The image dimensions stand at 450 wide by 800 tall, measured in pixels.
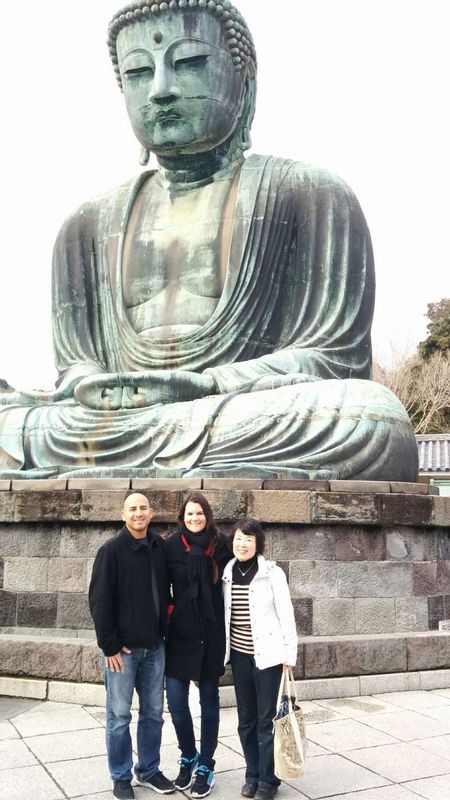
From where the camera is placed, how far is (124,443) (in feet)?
21.5

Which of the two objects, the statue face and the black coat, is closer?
the black coat

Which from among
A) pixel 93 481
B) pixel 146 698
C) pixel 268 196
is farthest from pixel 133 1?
pixel 146 698

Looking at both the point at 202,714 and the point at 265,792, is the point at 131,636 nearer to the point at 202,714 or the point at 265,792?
the point at 202,714

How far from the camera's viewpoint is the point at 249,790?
10.7 ft

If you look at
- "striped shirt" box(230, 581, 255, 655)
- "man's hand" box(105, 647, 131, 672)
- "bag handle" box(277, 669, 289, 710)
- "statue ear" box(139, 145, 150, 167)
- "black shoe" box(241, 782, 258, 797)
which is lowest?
"black shoe" box(241, 782, 258, 797)

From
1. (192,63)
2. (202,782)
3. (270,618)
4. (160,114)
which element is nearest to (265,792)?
(202,782)

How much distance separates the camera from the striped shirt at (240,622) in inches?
130

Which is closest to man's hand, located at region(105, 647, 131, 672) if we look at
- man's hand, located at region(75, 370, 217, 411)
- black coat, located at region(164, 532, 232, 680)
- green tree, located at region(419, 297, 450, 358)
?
black coat, located at region(164, 532, 232, 680)

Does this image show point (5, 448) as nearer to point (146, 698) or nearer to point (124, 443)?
point (124, 443)

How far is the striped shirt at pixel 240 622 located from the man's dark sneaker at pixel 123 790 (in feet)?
2.28

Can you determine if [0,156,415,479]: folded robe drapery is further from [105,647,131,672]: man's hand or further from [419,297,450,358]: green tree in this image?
[419,297,450,358]: green tree

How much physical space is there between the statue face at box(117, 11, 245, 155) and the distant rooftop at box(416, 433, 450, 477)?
14810mm

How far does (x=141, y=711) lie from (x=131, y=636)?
0.40 meters

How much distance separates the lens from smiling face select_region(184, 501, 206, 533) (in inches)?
134
